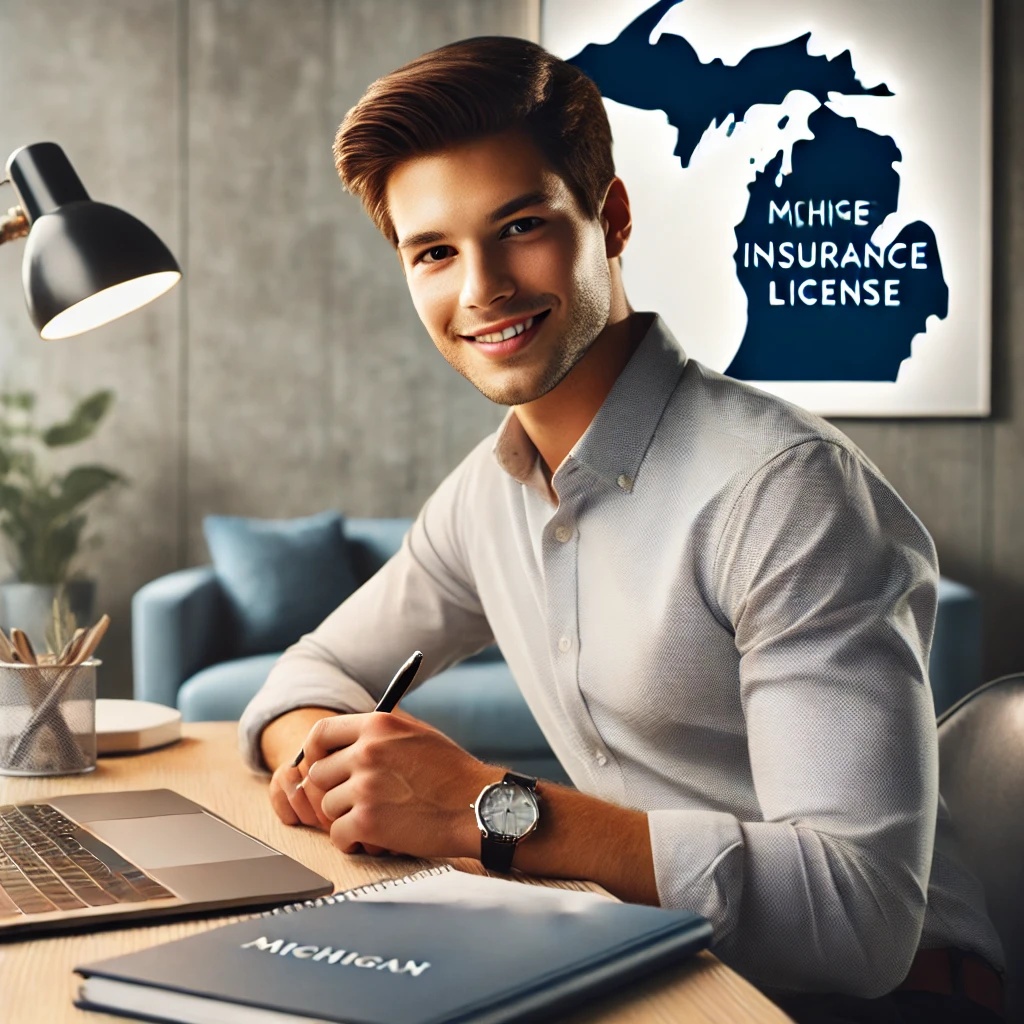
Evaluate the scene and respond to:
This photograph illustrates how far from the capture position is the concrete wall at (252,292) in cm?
412

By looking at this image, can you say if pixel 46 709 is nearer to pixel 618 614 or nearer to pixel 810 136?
pixel 618 614

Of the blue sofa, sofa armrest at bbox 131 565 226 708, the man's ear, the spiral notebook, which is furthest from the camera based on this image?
sofa armrest at bbox 131 565 226 708

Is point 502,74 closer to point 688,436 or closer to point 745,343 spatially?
point 688,436

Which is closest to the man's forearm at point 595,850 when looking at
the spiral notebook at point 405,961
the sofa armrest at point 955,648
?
the spiral notebook at point 405,961

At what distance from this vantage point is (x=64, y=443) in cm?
406

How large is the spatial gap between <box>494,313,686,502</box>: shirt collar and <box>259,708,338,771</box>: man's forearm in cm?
34

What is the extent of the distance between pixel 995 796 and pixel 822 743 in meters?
0.30

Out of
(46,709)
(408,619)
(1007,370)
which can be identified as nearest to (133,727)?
(46,709)

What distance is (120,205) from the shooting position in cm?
410

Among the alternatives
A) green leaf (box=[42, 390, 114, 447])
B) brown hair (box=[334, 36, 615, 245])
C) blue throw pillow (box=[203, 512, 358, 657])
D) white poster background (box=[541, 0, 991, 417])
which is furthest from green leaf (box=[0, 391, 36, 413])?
brown hair (box=[334, 36, 615, 245])

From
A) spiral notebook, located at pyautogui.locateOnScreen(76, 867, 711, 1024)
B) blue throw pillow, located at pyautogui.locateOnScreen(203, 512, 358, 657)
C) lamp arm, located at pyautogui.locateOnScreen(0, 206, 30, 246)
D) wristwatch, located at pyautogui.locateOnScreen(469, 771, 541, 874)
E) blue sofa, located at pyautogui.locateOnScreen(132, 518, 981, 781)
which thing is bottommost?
blue sofa, located at pyautogui.locateOnScreen(132, 518, 981, 781)

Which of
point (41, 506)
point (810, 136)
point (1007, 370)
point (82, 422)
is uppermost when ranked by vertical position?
point (810, 136)

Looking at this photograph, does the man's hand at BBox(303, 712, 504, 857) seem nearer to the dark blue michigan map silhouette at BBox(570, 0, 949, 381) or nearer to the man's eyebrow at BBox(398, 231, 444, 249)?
the man's eyebrow at BBox(398, 231, 444, 249)

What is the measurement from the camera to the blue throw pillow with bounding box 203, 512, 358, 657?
343 centimetres
